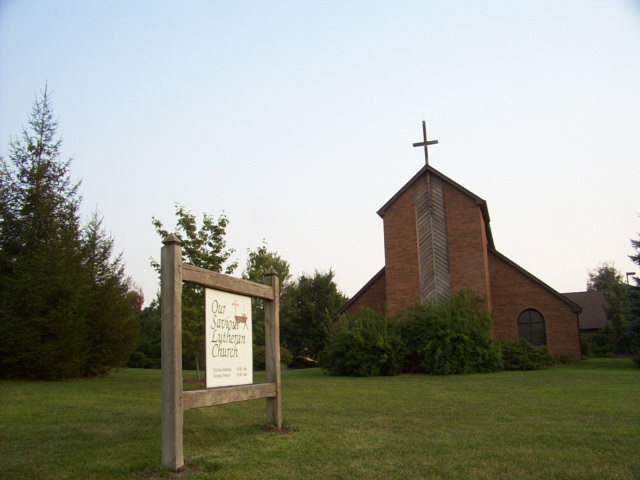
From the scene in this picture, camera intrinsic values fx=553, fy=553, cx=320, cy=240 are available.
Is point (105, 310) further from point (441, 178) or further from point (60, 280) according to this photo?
point (441, 178)

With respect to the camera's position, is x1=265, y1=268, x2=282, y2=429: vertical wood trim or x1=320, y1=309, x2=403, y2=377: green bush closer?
x1=265, y1=268, x2=282, y2=429: vertical wood trim

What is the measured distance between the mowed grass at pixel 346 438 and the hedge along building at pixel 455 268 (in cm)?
1492

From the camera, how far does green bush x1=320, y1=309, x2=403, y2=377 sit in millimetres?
22500

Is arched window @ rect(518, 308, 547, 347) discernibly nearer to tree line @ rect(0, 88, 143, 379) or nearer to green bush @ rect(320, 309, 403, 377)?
green bush @ rect(320, 309, 403, 377)

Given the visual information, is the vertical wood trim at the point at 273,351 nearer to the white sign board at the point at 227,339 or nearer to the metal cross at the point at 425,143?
the white sign board at the point at 227,339

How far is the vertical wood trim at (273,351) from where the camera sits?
8.41 m

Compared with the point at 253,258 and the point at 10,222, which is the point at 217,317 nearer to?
the point at 253,258

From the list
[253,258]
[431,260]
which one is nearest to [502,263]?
[431,260]

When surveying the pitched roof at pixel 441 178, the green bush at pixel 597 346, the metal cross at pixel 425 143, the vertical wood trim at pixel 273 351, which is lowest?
the green bush at pixel 597 346

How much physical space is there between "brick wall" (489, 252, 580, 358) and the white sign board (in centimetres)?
2161

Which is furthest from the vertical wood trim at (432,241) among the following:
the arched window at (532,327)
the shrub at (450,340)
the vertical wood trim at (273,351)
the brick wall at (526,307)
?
the vertical wood trim at (273,351)

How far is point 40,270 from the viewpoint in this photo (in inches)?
→ 781

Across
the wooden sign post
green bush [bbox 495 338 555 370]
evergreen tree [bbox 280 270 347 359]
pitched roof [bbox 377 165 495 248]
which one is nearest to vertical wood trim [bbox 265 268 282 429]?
the wooden sign post

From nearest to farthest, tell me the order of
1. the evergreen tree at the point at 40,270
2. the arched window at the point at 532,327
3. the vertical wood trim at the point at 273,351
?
1. the vertical wood trim at the point at 273,351
2. the evergreen tree at the point at 40,270
3. the arched window at the point at 532,327
